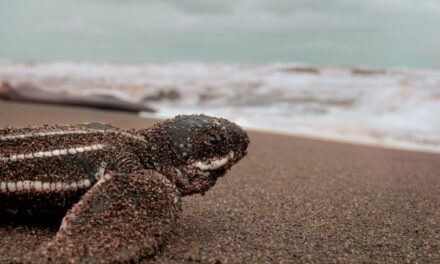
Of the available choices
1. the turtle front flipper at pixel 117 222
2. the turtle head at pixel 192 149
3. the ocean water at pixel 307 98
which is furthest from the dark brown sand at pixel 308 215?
the ocean water at pixel 307 98

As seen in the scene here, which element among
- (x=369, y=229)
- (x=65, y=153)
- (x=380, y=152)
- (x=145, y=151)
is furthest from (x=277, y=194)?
(x=380, y=152)

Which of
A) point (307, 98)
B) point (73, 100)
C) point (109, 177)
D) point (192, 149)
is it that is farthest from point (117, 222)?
point (307, 98)

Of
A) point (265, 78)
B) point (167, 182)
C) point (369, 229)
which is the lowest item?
point (369, 229)

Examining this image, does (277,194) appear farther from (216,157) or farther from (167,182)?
(167,182)

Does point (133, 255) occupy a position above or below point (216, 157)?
below

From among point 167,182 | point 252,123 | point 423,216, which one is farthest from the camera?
point 252,123

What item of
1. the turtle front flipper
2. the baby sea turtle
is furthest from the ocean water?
the turtle front flipper

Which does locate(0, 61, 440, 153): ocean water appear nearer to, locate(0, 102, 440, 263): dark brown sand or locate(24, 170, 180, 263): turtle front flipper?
locate(0, 102, 440, 263): dark brown sand
